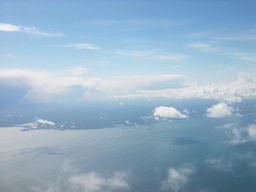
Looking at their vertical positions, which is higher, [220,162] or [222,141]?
[222,141]

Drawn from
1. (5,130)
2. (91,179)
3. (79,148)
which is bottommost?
(91,179)

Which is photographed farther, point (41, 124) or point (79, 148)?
point (41, 124)

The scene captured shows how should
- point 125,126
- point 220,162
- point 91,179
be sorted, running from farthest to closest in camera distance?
1. point 125,126
2. point 220,162
3. point 91,179

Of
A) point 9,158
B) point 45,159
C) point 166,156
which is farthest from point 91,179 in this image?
point 9,158

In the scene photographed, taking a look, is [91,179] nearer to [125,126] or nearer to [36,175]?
[36,175]

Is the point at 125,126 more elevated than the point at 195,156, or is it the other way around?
the point at 125,126

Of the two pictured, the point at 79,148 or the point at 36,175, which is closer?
the point at 36,175

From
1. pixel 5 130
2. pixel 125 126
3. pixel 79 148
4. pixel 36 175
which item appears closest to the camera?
pixel 36 175

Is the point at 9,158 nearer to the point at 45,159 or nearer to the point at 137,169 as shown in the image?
the point at 45,159

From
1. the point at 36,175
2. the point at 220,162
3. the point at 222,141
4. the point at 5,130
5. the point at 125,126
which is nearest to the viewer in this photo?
the point at 36,175

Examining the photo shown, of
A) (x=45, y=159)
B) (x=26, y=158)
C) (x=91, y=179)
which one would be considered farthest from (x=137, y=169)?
(x=26, y=158)
